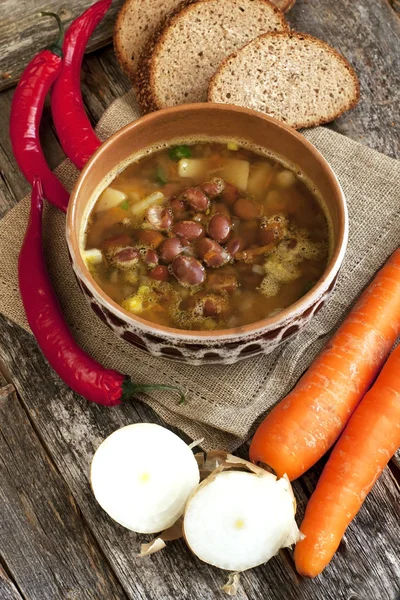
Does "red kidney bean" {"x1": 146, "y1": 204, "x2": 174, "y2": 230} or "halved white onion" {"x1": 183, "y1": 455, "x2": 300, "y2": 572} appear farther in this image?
"red kidney bean" {"x1": 146, "y1": 204, "x2": 174, "y2": 230}

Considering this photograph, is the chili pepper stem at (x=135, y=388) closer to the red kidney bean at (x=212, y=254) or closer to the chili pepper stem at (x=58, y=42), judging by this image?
the red kidney bean at (x=212, y=254)

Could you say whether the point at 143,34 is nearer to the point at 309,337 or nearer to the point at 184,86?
the point at 184,86

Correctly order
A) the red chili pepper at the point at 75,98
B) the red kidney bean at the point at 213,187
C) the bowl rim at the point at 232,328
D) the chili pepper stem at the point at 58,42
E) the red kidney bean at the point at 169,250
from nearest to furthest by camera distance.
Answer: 1. the bowl rim at the point at 232,328
2. the red kidney bean at the point at 169,250
3. the red kidney bean at the point at 213,187
4. the red chili pepper at the point at 75,98
5. the chili pepper stem at the point at 58,42

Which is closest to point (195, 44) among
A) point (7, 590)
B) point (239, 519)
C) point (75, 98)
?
point (75, 98)

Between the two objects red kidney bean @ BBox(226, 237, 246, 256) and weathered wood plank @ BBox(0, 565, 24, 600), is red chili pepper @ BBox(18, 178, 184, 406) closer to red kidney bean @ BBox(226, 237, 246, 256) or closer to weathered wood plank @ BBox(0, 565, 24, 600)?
red kidney bean @ BBox(226, 237, 246, 256)

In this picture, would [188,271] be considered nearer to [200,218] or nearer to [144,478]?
[200,218]

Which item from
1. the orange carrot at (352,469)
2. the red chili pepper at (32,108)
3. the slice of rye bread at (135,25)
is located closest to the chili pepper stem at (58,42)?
the red chili pepper at (32,108)

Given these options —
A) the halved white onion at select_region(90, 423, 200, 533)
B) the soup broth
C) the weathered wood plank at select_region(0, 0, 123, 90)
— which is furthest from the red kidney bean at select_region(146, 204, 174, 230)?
the weathered wood plank at select_region(0, 0, 123, 90)

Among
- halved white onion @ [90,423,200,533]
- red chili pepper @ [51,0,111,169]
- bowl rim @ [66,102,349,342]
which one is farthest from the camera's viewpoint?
red chili pepper @ [51,0,111,169]
